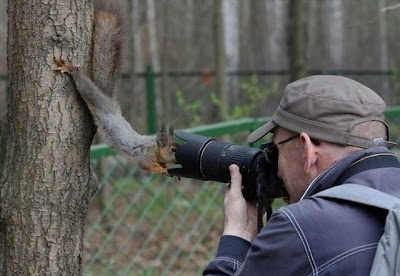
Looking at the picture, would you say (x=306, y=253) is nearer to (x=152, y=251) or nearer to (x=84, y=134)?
(x=84, y=134)

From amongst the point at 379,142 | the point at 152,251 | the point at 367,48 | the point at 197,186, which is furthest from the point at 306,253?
the point at 367,48

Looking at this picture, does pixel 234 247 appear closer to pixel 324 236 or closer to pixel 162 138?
pixel 324 236

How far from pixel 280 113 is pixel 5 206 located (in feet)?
3.15

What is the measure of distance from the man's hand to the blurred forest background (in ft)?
12.6

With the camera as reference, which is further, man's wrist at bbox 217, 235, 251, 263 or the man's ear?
man's wrist at bbox 217, 235, 251, 263

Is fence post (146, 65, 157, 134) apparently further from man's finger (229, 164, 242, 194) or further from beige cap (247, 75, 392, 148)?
beige cap (247, 75, 392, 148)

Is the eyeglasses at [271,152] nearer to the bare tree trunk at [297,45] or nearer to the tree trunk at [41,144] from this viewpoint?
the tree trunk at [41,144]

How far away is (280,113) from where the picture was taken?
192 cm

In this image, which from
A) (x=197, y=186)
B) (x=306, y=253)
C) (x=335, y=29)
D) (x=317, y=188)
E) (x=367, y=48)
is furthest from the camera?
(x=367, y=48)

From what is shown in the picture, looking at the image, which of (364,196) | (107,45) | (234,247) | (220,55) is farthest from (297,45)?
(364,196)

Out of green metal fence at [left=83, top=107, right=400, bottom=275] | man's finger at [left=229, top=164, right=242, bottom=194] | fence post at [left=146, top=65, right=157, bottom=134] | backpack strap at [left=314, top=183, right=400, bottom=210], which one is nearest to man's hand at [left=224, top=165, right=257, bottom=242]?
man's finger at [left=229, top=164, right=242, bottom=194]

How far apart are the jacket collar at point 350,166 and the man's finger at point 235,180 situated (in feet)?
0.90

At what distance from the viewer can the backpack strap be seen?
166 cm

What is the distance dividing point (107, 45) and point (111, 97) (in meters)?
0.28
